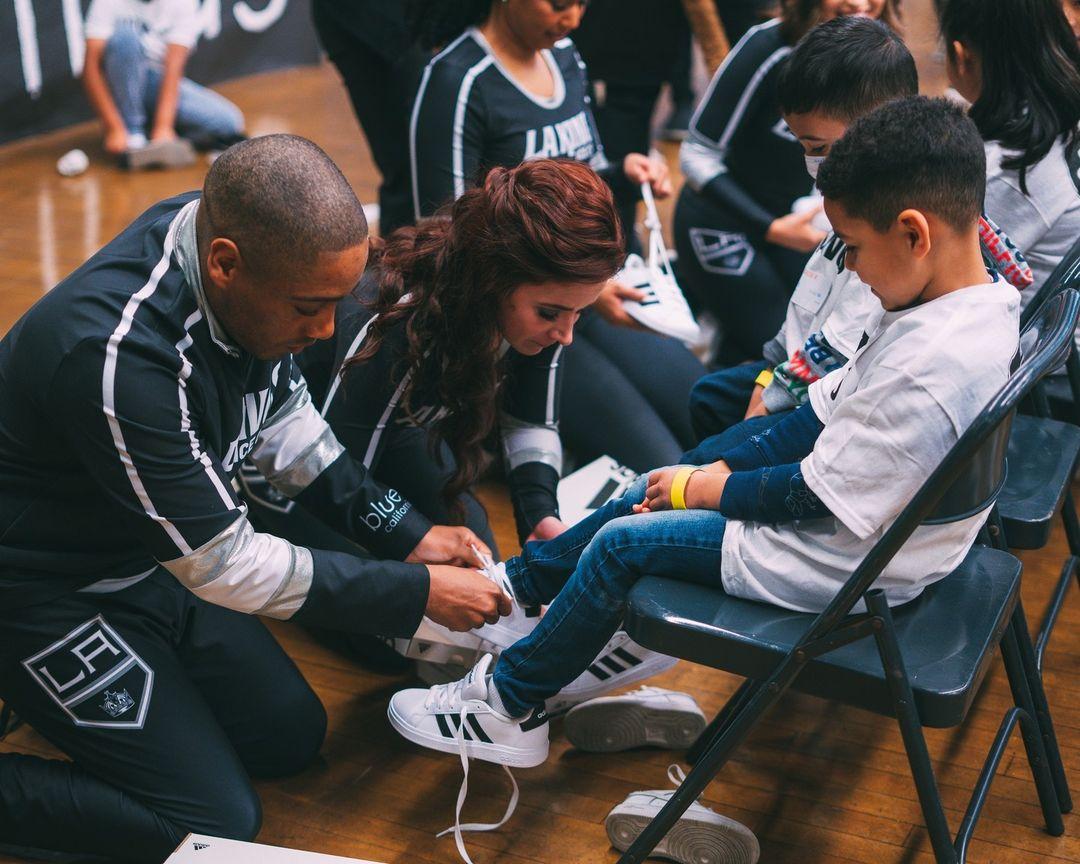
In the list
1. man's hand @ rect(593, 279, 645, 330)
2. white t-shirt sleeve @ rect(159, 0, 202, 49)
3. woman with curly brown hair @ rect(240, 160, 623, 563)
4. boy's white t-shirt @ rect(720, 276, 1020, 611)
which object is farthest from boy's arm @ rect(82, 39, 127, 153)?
boy's white t-shirt @ rect(720, 276, 1020, 611)

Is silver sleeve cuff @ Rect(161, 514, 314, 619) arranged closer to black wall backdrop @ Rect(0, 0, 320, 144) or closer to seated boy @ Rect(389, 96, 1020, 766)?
seated boy @ Rect(389, 96, 1020, 766)

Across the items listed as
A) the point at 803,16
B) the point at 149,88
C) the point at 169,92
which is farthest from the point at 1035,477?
the point at 149,88

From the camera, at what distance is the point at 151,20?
225 inches

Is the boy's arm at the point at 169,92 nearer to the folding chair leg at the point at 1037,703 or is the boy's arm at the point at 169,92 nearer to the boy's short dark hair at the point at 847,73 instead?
the boy's short dark hair at the point at 847,73

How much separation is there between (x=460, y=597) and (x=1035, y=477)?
40.7 inches

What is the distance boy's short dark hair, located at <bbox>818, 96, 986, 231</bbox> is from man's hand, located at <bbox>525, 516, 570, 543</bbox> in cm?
95

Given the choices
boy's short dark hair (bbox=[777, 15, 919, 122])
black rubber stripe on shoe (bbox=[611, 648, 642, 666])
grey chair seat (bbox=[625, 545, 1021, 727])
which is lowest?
black rubber stripe on shoe (bbox=[611, 648, 642, 666])

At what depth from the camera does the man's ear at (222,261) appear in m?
1.63

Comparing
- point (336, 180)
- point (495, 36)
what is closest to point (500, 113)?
point (495, 36)

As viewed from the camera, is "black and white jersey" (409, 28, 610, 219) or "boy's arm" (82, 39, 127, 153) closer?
"black and white jersey" (409, 28, 610, 219)

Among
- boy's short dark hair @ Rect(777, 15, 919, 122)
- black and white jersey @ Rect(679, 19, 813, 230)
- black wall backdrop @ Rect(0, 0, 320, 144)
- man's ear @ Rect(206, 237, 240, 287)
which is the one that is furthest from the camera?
black wall backdrop @ Rect(0, 0, 320, 144)

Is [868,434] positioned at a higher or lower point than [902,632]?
higher

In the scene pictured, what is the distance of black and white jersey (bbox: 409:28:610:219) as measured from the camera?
2.88 metres

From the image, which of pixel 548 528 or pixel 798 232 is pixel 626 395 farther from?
pixel 548 528
